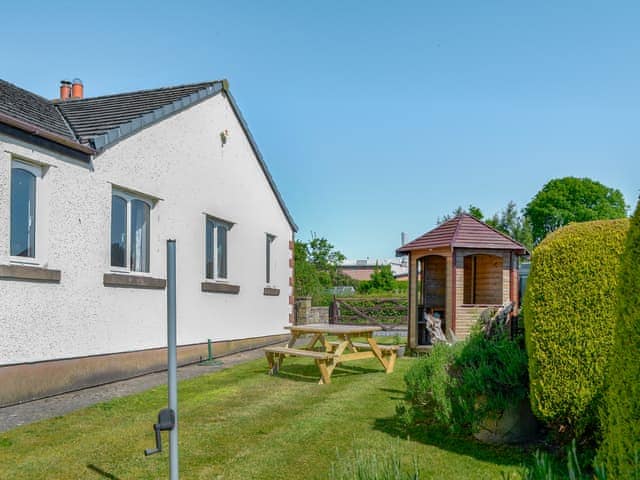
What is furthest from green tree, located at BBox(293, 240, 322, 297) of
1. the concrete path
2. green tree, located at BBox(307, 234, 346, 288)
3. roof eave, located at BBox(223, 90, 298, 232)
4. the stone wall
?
the concrete path

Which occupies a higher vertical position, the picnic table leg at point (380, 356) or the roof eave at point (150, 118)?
the roof eave at point (150, 118)

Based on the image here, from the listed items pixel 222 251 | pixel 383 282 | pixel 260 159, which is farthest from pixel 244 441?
pixel 383 282

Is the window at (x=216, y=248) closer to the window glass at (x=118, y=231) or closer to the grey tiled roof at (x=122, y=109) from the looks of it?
the grey tiled roof at (x=122, y=109)

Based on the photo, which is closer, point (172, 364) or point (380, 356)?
point (172, 364)

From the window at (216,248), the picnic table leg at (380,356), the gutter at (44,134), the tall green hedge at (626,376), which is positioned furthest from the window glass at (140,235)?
the tall green hedge at (626,376)

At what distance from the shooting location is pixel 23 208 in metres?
8.13

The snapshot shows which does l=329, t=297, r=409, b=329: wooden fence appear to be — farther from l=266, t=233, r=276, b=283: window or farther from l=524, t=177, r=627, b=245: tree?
l=524, t=177, r=627, b=245: tree

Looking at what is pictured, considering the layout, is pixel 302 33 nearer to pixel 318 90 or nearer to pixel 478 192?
pixel 318 90

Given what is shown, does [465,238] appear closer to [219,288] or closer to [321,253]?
[219,288]

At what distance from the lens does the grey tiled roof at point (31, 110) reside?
8.66 meters

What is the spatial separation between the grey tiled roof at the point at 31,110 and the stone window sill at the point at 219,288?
15.3ft

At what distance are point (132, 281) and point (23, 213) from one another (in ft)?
8.21

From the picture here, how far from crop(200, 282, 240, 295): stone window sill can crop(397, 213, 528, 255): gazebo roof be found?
14.9 feet

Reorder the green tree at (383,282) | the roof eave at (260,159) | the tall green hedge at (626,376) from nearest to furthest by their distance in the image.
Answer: the tall green hedge at (626,376) → the roof eave at (260,159) → the green tree at (383,282)
